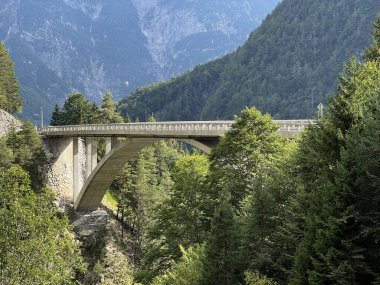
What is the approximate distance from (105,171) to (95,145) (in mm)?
4646

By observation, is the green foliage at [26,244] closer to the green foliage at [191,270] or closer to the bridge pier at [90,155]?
the green foliage at [191,270]

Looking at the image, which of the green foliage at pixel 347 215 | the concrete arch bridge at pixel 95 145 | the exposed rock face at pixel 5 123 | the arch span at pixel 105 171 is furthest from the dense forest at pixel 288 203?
the exposed rock face at pixel 5 123

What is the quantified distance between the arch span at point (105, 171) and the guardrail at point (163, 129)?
135cm

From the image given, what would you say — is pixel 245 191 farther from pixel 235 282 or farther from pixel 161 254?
pixel 161 254

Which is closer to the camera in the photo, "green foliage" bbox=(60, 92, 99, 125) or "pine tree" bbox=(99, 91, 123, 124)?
"pine tree" bbox=(99, 91, 123, 124)

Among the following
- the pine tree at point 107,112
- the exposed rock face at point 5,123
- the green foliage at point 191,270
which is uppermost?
the pine tree at point 107,112

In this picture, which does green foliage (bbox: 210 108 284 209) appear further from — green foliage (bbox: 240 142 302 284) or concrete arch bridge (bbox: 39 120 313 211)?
green foliage (bbox: 240 142 302 284)

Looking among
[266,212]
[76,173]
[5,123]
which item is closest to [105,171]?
[76,173]

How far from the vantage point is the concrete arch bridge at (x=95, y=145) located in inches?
1281

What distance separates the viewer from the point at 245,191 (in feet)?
78.9

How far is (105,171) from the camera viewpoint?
52125 mm

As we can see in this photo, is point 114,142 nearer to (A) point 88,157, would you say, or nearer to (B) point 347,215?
(A) point 88,157

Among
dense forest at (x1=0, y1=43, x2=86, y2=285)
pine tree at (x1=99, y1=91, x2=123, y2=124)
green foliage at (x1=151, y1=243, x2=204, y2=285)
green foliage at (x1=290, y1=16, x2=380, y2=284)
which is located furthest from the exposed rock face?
green foliage at (x1=290, y1=16, x2=380, y2=284)

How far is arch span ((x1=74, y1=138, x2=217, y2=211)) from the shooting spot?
46.3 meters
